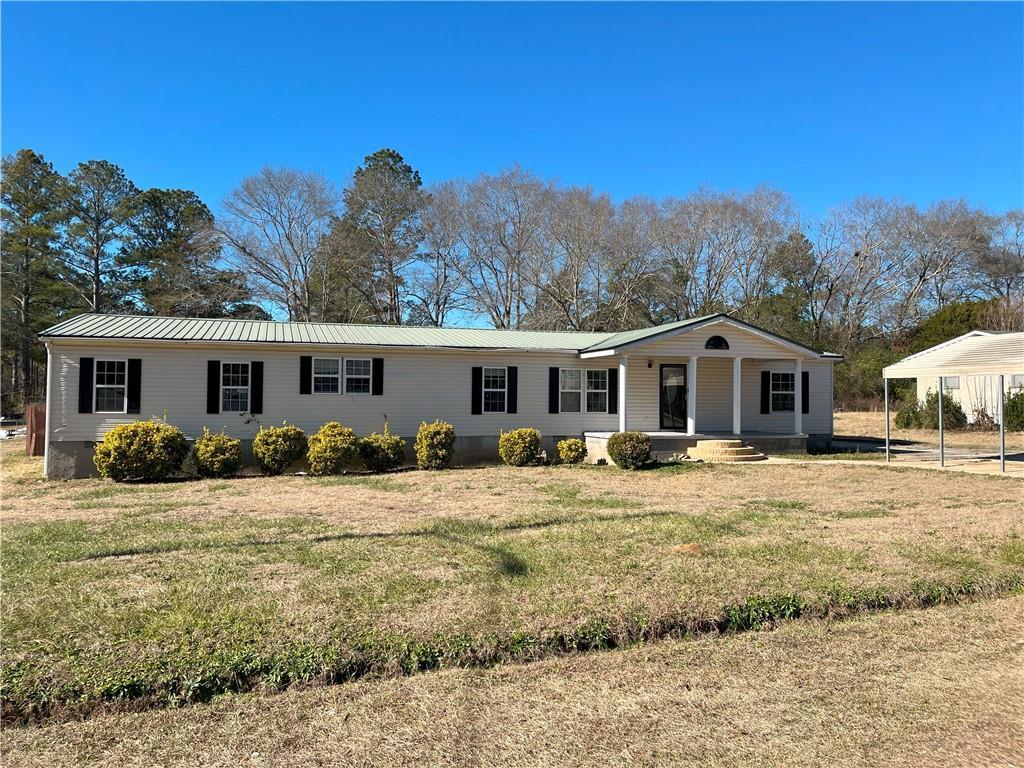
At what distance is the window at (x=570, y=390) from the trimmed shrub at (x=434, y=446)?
3488 mm

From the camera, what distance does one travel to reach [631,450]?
14258 millimetres

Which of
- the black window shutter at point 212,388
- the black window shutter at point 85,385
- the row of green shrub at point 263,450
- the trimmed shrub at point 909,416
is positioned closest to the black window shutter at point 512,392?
Answer: the row of green shrub at point 263,450

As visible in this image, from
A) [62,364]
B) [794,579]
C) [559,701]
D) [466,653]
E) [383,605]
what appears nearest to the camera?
[559,701]

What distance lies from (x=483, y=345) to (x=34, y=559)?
36.5ft

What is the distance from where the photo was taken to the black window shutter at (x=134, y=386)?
13.8m

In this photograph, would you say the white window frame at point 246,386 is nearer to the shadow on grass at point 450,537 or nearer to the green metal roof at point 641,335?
the green metal roof at point 641,335

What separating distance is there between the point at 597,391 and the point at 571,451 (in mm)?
2229

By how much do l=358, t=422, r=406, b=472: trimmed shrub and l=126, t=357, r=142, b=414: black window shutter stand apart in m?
4.73

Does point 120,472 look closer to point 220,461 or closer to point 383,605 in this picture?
point 220,461

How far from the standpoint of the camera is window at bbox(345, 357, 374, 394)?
15.3 metres

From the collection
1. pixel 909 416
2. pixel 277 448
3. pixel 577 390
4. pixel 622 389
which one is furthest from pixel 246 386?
pixel 909 416

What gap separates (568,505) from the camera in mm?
9367

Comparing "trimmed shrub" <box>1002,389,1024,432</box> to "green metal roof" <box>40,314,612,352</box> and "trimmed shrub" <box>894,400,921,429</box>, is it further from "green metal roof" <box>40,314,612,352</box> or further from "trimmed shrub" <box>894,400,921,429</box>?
"green metal roof" <box>40,314,612,352</box>

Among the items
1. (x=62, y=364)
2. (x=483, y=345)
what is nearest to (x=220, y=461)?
(x=62, y=364)
